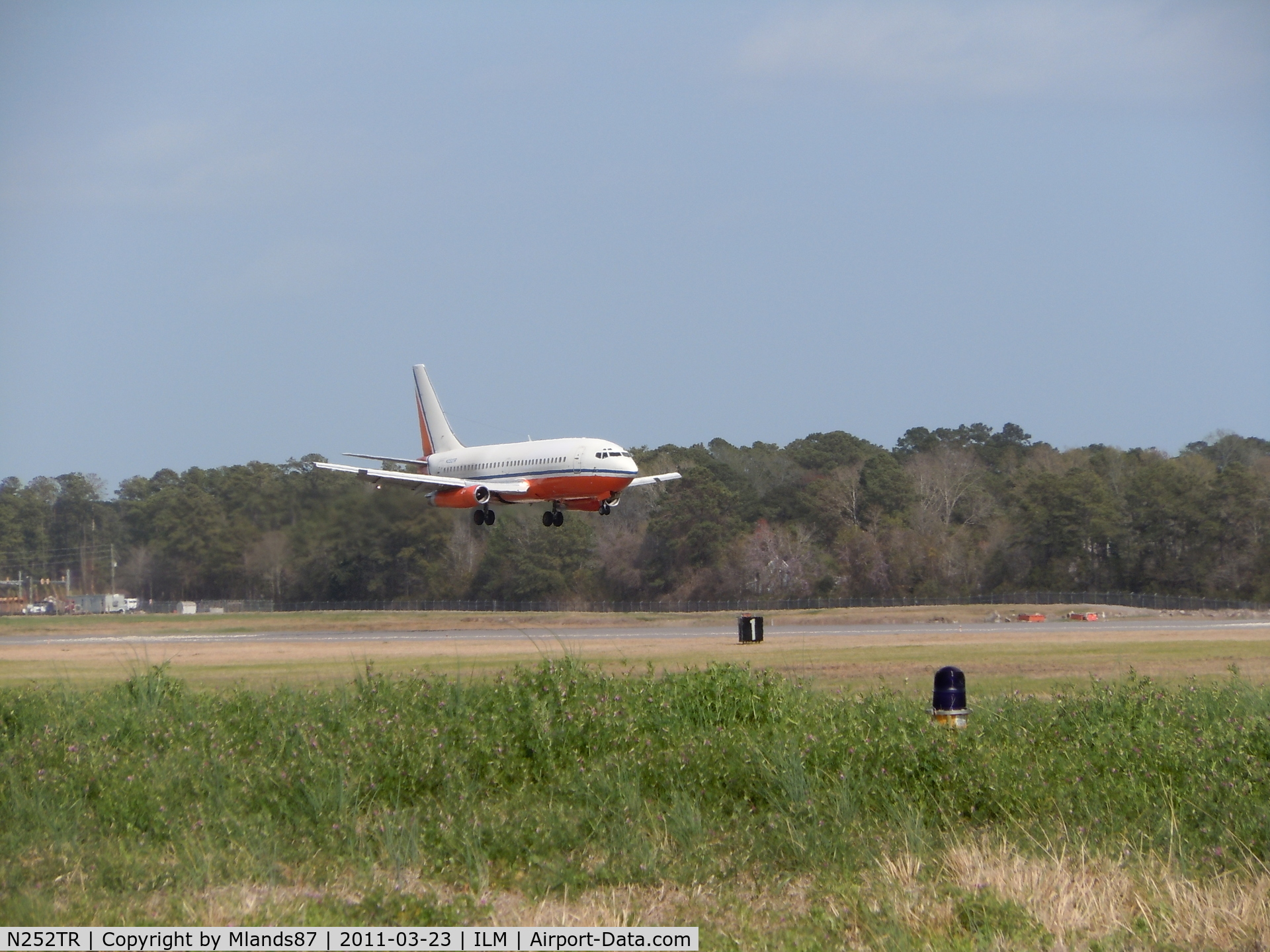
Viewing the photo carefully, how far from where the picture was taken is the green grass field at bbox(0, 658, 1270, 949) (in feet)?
32.1

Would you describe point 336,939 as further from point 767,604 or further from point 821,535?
point 821,535

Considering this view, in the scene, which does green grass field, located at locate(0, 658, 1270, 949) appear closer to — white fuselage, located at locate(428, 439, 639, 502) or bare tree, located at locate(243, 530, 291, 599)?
bare tree, located at locate(243, 530, 291, 599)

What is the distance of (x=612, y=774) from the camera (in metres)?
12.8

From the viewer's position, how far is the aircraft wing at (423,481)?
4431 centimetres

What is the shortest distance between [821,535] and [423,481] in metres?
63.2

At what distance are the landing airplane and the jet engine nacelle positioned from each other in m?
0.03

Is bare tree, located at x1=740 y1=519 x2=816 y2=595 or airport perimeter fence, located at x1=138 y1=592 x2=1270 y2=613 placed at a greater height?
bare tree, located at x1=740 y1=519 x2=816 y2=595

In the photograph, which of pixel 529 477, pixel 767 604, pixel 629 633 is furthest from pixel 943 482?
pixel 529 477

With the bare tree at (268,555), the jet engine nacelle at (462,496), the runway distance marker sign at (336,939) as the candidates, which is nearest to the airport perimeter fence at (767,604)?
the bare tree at (268,555)

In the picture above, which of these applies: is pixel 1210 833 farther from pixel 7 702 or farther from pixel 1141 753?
pixel 7 702

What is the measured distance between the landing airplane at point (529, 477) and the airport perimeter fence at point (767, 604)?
2851 cm

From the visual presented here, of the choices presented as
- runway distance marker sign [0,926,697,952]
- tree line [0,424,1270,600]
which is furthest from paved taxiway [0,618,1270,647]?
runway distance marker sign [0,926,697,952]

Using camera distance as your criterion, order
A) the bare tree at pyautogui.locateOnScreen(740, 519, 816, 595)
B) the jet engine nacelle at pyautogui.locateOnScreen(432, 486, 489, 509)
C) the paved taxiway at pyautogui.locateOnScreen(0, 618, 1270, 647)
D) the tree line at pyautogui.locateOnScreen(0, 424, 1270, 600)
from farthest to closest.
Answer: the bare tree at pyautogui.locateOnScreen(740, 519, 816, 595) → the tree line at pyautogui.locateOnScreen(0, 424, 1270, 600) → the paved taxiway at pyautogui.locateOnScreen(0, 618, 1270, 647) → the jet engine nacelle at pyautogui.locateOnScreen(432, 486, 489, 509)

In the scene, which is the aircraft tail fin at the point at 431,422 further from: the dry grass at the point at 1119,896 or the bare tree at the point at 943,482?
the bare tree at the point at 943,482
